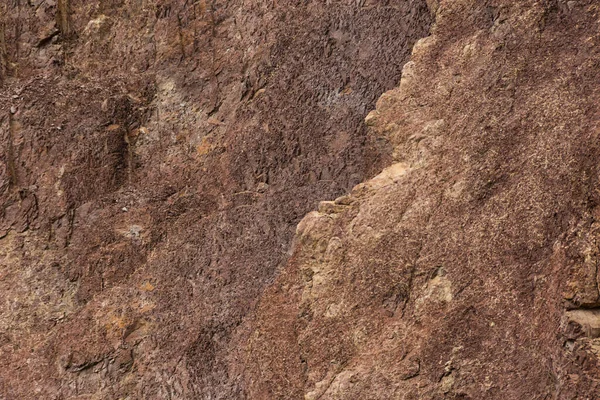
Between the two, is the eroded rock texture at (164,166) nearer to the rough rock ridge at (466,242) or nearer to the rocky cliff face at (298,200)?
the rocky cliff face at (298,200)

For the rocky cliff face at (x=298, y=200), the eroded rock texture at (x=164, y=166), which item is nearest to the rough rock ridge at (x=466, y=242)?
the rocky cliff face at (x=298, y=200)

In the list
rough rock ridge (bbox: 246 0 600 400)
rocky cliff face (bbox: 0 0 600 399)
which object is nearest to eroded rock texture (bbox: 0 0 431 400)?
rocky cliff face (bbox: 0 0 600 399)

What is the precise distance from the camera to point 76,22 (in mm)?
12391

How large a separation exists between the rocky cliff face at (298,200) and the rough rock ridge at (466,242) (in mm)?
22

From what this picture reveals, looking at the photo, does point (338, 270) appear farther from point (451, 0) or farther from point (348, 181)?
point (451, 0)

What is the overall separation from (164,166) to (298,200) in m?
2.10

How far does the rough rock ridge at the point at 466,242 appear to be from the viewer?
7.62 m

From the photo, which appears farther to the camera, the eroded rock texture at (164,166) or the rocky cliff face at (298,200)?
the eroded rock texture at (164,166)

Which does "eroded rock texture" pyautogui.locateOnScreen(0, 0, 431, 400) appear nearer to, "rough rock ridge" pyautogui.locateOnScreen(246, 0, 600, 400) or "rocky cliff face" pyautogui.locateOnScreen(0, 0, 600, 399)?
"rocky cliff face" pyautogui.locateOnScreen(0, 0, 600, 399)

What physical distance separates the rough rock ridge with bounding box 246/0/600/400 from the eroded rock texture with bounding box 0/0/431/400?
2.22ft

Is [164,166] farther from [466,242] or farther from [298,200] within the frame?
[466,242]

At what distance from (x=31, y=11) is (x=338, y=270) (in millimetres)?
6653

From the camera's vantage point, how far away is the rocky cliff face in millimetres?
7953

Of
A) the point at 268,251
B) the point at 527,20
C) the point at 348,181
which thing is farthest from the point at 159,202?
the point at 527,20
